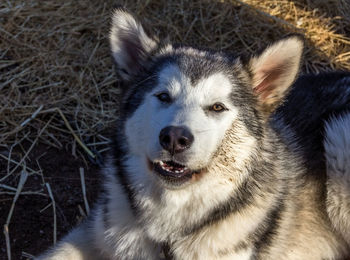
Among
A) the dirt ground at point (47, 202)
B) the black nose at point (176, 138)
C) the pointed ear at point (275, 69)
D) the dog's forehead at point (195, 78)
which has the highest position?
the pointed ear at point (275, 69)

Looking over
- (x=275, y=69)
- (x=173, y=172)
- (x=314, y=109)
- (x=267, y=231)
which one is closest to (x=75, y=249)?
(x=173, y=172)

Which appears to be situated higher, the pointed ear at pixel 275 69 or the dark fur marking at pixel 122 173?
the pointed ear at pixel 275 69

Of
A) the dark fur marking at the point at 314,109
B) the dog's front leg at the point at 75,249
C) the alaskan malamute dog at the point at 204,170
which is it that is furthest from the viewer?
the dark fur marking at the point at 314,109

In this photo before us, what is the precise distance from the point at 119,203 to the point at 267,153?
44.0 inches

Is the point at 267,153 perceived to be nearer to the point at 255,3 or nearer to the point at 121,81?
the point at 121,81

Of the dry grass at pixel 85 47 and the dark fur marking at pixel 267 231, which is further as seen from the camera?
the dry grass at pixel 85 47

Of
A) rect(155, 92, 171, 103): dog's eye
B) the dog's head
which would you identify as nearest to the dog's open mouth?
the dog's head

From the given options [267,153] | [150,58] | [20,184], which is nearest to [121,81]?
[150,58]

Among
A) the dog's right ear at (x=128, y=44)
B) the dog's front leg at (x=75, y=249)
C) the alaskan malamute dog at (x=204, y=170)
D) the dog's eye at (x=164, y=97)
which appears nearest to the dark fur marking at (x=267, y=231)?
the alaskan malamute dog at (x=204, y=170)

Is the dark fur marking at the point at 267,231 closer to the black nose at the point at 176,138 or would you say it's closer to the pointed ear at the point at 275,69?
the pointed ear at the point at 275,69

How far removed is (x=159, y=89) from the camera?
331 centimetres

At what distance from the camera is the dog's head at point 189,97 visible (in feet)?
9.98

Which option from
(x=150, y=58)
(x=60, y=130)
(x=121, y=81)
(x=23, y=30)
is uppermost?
(x=150, y=58)

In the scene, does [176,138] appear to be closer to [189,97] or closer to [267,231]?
[189,97]
